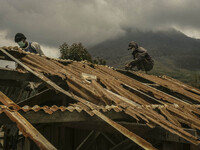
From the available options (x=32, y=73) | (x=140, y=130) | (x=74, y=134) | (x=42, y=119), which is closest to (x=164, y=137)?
(x=140, y=130)

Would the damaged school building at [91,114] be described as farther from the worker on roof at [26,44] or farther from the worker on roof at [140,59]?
the worker on roof at [140,59]

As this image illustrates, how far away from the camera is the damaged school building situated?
11.5 ft

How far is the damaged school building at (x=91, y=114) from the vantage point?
3.50 metres

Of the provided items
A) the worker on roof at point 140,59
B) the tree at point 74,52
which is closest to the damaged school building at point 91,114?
the worker on roof at point 140,59

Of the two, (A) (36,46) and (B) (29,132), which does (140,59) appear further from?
(B) (29,132)

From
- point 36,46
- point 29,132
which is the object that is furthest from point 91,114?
point 36,46

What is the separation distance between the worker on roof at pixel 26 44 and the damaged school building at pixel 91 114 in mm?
1532

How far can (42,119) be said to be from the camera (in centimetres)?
362

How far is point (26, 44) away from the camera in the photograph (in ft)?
29.6

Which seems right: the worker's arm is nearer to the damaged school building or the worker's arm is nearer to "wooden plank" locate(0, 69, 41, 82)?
the damaged school building

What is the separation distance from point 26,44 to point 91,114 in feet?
20.0

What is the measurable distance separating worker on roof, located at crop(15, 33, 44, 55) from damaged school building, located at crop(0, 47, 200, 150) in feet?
5.03

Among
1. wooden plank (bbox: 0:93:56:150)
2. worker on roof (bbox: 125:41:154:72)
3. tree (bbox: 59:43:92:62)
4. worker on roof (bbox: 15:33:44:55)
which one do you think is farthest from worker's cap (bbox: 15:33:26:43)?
tree (bbox: 59:43:92:62)

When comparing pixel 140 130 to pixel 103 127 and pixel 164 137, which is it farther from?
pixel 103 127
